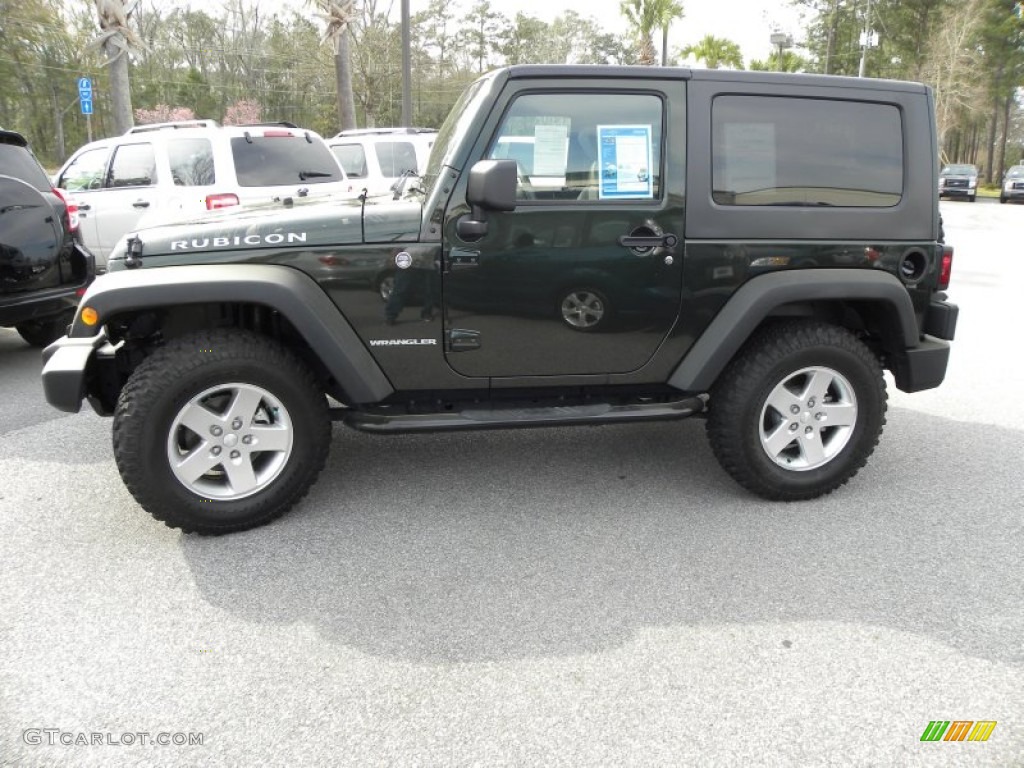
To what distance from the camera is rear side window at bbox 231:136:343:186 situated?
25.2 feet

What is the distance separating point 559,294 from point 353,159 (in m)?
8.32

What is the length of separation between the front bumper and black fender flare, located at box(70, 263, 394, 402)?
9 cm

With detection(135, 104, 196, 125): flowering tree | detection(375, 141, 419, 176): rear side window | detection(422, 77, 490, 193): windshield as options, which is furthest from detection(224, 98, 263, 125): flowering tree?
detection(422, 77, 490, 193): windshield

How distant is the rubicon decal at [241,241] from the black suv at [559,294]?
0.01m

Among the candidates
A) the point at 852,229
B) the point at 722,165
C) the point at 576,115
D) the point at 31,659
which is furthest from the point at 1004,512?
the point at 31,659

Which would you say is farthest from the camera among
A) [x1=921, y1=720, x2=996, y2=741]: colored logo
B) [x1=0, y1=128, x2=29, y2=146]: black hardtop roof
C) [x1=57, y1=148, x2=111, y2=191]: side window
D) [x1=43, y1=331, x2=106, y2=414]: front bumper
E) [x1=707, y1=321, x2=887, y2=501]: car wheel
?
[x1=57, y1=148, x2=111, y2=191]: side window

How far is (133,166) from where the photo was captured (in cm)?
827

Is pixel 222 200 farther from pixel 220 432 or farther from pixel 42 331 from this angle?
pixel 220 432

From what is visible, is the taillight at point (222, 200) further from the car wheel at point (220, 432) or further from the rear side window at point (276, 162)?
the car wheel at point (220, 432)

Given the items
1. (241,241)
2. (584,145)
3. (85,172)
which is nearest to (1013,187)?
(85,172)

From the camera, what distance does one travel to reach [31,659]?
251cm

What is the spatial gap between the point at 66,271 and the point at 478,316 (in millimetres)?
4111

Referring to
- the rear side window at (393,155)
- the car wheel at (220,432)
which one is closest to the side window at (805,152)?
the car wheel at (220,432)

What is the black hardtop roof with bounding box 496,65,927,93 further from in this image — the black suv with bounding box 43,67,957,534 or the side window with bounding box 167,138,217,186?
the side window with bounding box 167,138,217,186
